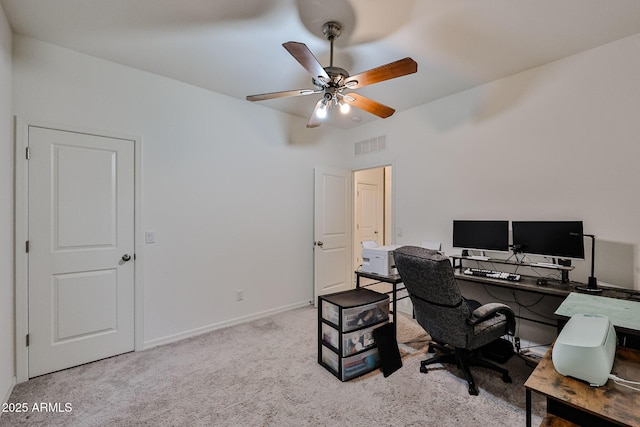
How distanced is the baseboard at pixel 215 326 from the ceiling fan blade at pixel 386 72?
2.87m

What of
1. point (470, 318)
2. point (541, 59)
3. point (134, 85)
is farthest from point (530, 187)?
point (134, 85)

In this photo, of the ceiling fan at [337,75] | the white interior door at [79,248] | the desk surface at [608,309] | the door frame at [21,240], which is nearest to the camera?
the desk surface at [608,309]

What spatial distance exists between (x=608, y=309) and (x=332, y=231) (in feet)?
10.0

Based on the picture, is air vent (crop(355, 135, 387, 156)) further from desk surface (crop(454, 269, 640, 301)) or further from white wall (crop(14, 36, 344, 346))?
desk surface (crop(454, 269, 640, 301))

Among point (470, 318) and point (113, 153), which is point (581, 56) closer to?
point (470, 318)

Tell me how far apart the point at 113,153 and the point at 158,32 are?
117 centimetres

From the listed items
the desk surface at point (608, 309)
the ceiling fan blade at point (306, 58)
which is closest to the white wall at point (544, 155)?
the desk surface at point (608, 309)

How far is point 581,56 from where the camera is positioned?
8.16 ft

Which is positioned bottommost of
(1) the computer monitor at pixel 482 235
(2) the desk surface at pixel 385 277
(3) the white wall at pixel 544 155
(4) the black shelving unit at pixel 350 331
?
(4) the black shelving unit at pixel 350 331

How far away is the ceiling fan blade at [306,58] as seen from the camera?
1.69 m

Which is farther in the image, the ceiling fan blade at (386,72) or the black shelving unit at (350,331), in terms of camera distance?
the black shelving unit at (350,331)

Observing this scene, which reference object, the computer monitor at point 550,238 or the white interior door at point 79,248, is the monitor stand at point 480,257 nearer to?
the computer monitor at point 550,238

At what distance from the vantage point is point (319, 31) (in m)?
2.20

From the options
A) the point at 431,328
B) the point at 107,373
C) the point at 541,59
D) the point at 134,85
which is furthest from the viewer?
the point at 134,85
